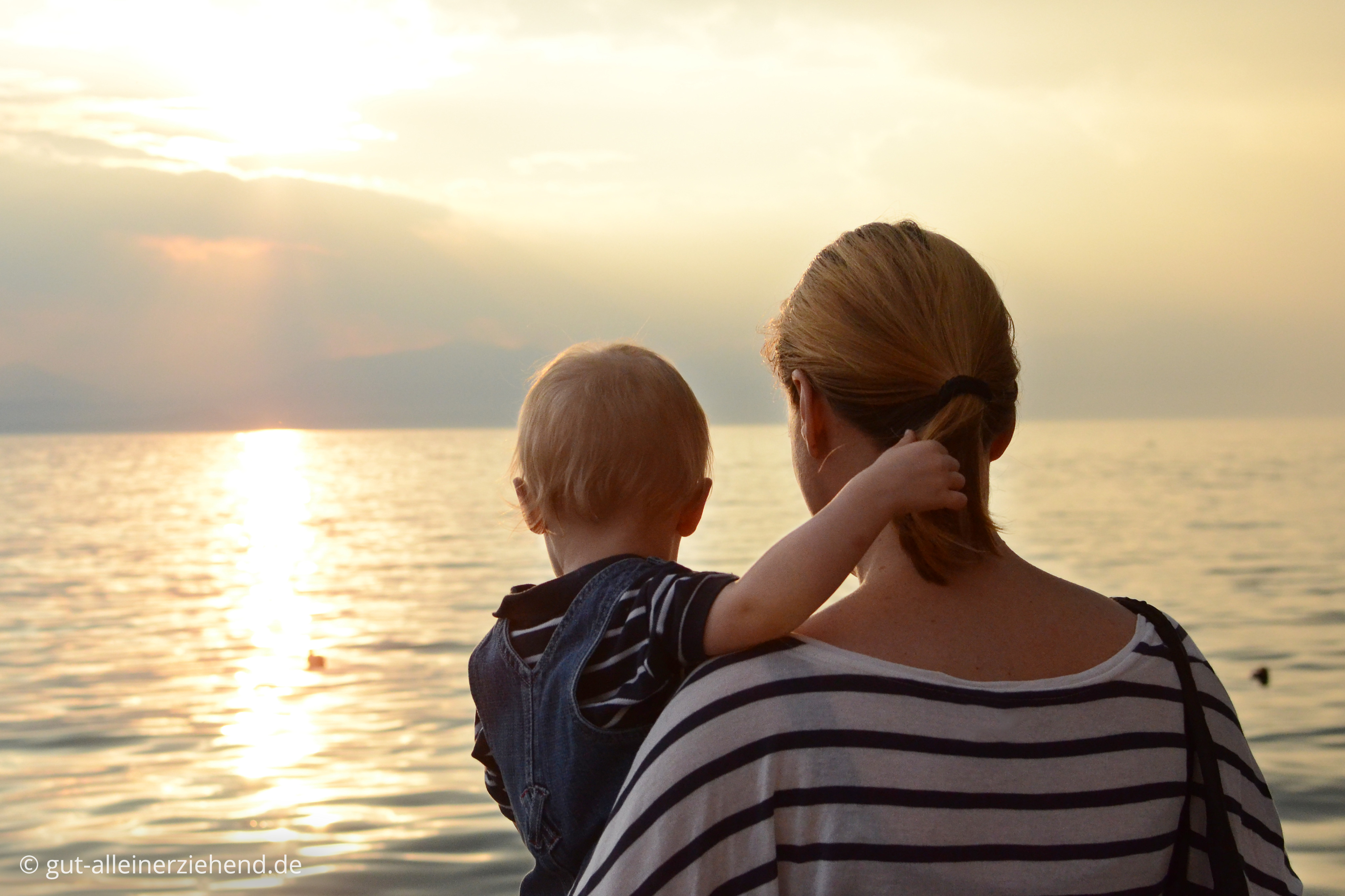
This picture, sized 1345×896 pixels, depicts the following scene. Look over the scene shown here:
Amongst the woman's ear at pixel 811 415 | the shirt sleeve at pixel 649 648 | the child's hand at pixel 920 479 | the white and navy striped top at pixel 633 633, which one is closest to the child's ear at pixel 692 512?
the white and navy striped top at pixel 633 633

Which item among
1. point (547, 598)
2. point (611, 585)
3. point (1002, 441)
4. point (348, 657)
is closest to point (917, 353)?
point (1002, 441)

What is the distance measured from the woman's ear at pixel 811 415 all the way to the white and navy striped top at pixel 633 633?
22 centimetres

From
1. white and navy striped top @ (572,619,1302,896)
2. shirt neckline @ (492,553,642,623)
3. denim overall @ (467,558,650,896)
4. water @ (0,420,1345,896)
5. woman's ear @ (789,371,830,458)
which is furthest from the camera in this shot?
water @ (0,420,1345,896)

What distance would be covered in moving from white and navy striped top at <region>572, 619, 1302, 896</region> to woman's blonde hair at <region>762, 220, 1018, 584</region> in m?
0.20

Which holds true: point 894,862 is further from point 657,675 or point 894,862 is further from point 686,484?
point 686,484

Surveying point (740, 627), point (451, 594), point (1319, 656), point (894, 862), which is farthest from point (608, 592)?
point (451, 594)

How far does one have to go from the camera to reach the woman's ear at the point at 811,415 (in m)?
1.49

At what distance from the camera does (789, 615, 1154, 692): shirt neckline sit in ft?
4.20

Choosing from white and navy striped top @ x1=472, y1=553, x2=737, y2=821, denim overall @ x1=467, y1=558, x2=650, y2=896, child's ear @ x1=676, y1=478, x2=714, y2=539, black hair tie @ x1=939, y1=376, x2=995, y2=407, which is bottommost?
denim overall @ x1=467, y1=558, x2=650, y2=896

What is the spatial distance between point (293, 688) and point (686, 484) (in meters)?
7.98

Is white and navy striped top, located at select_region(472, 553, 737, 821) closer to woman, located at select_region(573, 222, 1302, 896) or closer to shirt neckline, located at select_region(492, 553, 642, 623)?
shirt neckline, located at select_region(492, 553, 642, 623)

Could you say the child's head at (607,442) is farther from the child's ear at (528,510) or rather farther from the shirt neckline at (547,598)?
the shirt neckline at (547,598)

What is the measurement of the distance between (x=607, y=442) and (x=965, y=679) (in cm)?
92

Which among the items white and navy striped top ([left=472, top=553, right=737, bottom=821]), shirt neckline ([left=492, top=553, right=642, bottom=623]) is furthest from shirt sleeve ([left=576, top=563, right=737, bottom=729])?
shirt neckline ([left=492, top=553, right=642, bottom=623])
